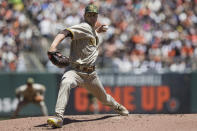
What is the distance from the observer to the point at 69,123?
786cm

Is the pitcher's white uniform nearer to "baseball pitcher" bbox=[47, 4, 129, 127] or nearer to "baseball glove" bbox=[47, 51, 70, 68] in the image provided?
"baseball pitcher" bbox=[47, 4, 129, 127]

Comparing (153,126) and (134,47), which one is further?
(134,47)

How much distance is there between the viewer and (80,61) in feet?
25.0

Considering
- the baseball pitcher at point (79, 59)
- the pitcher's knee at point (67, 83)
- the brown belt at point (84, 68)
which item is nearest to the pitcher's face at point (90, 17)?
the baseball pitcher at point (79, 59)

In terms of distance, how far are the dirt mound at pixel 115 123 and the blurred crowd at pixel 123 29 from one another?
738 cm

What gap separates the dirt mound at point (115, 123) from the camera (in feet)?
24.5

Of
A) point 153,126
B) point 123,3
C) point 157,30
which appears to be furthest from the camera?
point 123,3

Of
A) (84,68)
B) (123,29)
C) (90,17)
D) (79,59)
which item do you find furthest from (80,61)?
(123,29)

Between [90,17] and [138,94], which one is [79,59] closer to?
[90,17]

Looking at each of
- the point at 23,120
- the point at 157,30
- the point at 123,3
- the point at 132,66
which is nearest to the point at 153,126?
the point at 23,120

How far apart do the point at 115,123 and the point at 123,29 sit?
9671mm

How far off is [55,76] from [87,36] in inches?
334

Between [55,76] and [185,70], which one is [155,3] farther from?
[55,76]

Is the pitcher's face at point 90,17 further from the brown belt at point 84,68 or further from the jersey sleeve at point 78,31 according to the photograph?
the brown belt at point 84,68
